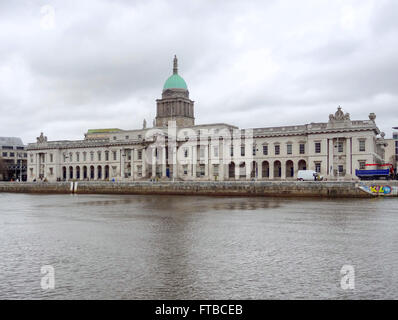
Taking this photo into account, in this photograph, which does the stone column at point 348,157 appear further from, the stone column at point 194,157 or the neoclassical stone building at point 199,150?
the stone column at point 194,157

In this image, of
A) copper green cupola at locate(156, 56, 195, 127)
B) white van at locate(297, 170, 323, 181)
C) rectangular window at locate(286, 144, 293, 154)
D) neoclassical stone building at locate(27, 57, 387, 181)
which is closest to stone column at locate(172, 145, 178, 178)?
neoclassical stone building at locate(27, 57, 387, 181)

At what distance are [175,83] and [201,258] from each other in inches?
3563

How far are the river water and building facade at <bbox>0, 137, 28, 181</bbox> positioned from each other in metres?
106

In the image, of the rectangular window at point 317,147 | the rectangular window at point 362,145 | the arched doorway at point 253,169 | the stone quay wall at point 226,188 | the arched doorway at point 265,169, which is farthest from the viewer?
the arched doorway at point 253,169

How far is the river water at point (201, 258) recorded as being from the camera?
1210cm

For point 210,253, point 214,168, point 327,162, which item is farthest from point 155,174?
point 210,253

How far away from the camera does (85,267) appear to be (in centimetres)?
1477

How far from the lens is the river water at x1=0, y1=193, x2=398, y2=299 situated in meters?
12.1

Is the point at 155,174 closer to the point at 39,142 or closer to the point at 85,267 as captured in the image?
the point at 39,142

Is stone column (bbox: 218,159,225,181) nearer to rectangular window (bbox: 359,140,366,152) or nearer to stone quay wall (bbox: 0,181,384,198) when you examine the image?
stone quay wall (bbox: 0,181,384,198)

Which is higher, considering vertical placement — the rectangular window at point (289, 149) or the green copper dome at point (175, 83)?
the green copper dome at point (175, 83)

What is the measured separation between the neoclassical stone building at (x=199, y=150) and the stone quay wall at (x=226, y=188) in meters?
19.2

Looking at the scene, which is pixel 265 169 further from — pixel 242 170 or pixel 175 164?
pixel 175 164

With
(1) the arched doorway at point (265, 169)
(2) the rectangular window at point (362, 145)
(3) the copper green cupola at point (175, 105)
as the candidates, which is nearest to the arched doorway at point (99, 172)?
(3) the copper green cupola at point (175, 105)
